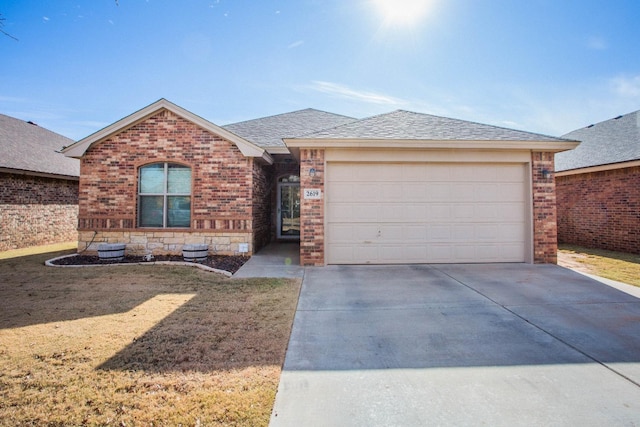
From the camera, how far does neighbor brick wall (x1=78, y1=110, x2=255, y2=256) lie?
8828mm

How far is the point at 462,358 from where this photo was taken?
121 inches

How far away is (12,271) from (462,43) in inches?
495

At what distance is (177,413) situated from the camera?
2248 millimetres

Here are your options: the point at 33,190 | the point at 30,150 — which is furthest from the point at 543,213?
the point at 30,150

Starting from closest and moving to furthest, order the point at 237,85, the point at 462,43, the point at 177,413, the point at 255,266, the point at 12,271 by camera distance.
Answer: the point at 177,413, the point at 12,271, the point at 255,266, the point at 462,43, the point at 237,85

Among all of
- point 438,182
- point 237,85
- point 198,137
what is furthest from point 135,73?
point 438,182

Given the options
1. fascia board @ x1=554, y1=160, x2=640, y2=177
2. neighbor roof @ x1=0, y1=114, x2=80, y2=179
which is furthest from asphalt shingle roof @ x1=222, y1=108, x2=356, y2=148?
fascia board @ x1=554, y1=160, x2=640, y2=177

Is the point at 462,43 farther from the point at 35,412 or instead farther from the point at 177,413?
the point at 35,412

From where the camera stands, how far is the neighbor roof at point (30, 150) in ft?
34.8

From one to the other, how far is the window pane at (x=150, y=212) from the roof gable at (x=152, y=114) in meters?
2.02

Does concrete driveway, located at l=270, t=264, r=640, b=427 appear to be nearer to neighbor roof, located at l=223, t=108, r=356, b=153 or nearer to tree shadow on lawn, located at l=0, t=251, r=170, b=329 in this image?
tree shadow on lawn, located at l=0, t=251, r=170, b=329

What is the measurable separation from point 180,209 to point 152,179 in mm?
1187

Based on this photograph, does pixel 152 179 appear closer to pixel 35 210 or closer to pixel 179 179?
pixel 179 179

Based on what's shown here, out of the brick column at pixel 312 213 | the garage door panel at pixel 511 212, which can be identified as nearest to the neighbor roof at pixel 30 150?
the brick column at pixel 312 213
